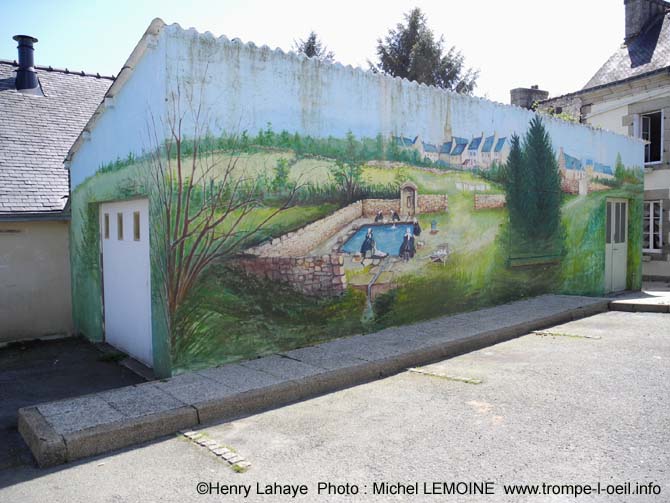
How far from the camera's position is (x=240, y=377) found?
5.92 m

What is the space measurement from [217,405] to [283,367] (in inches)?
49.5

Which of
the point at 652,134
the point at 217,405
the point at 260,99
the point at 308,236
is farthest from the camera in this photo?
the point at 652,134

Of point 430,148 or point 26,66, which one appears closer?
point 430,148

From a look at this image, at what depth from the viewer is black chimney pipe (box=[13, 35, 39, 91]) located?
39.8ft

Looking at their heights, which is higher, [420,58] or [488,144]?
[420,58]

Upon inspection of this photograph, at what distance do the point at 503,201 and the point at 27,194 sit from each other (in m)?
8.67

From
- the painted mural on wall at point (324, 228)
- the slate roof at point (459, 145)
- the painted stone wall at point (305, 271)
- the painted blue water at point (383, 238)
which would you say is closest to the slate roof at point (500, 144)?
the painted mural on wall at point (324, 228)

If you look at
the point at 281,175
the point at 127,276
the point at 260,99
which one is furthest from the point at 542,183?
the point at 127,276

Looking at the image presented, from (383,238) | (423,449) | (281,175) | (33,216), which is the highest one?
(281,175)

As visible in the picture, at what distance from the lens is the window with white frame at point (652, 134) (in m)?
16.6

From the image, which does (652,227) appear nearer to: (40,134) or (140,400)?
(140,400)

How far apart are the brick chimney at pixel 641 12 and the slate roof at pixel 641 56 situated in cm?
18

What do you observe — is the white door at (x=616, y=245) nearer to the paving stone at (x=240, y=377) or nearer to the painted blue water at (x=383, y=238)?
the painted blue water at (x=383, y=238)

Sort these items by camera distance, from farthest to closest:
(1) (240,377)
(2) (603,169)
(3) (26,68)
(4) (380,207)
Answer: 1. (2) (603,169)
2. (3) (26,68)
3. (4) (380,207)
4. (1) (240,377)
